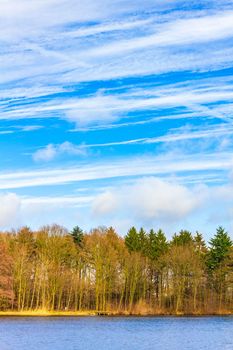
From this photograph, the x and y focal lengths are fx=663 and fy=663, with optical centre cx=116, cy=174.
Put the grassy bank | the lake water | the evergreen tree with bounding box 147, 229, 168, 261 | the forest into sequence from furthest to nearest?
1. the evergreen tree with bounding box 147, 229, 168, 261
2. the forest
3. the grassy bank
4. the lake water

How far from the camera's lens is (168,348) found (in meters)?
52.7

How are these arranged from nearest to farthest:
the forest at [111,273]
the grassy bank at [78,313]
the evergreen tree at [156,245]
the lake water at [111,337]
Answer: the lake water at [111,337]
the grassy bank at [78,313]
the forest at [111,273]
the evergreen tree at [156,245]

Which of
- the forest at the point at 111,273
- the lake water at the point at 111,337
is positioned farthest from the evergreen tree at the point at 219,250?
the lake water at the point at 111,337

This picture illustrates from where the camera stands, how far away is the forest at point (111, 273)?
109 meters

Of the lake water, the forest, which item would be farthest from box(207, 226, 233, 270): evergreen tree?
the lake water

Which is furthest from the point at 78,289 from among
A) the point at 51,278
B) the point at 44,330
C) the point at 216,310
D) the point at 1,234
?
the point at 44,330

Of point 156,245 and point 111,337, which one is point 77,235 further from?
point 111,337

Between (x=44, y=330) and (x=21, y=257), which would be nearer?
(x=44, y=330)

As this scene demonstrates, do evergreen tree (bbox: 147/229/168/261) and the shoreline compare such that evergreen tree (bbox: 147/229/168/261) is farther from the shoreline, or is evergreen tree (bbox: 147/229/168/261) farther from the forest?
the shoreline

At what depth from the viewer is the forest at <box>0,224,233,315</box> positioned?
109m

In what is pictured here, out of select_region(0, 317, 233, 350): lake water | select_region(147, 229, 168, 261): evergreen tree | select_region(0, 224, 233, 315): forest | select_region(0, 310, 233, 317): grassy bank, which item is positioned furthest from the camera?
select_region(147, 229, 168, 261): evergreen tree

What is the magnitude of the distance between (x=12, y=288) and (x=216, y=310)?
36760mm

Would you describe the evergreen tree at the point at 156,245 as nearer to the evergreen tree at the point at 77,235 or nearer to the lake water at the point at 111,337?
the evergreen tree at the point at 77,235

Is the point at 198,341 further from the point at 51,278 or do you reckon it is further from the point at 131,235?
the point at 131,235
